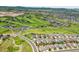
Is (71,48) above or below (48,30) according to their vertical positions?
below

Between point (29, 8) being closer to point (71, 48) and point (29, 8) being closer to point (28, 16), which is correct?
point (28, 16)

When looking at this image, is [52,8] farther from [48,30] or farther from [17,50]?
[17,50]

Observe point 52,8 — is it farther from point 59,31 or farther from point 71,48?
point 71,48
